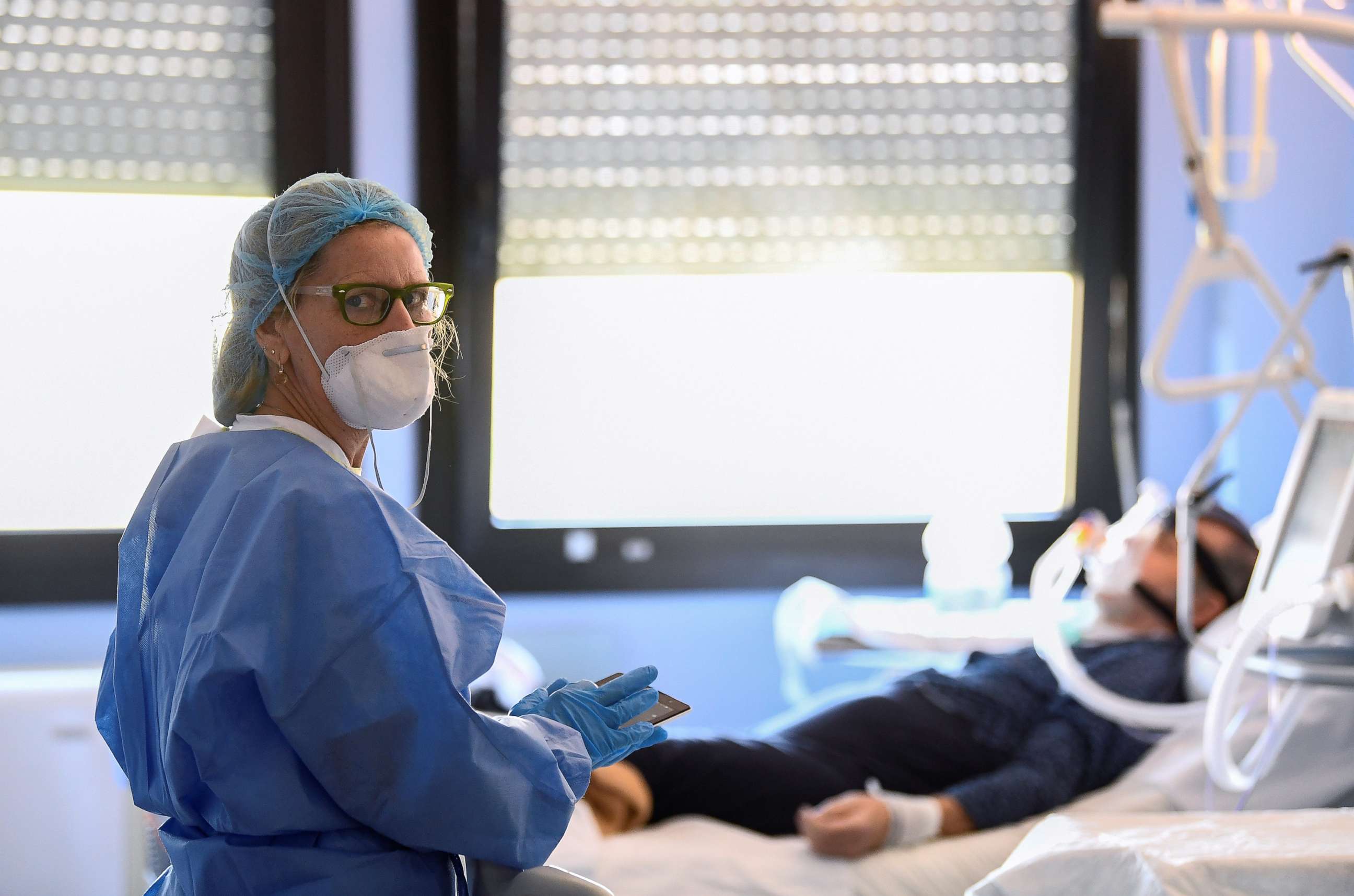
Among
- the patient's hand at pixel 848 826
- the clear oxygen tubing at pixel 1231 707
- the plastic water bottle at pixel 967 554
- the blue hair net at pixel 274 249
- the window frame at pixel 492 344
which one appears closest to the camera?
the blue hair net at pixel 274 249

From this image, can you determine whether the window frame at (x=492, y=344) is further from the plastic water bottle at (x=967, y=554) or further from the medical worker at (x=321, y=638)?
the medical worker at (x=321, y=638)

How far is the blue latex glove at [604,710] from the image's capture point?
1050mm

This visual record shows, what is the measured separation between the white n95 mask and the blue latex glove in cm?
27

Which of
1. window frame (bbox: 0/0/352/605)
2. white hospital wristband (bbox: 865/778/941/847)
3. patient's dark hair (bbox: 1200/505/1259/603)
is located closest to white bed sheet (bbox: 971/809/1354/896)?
white hospital wristband (bbox: 865/778/941/847)

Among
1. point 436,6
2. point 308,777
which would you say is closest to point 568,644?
point 436,6

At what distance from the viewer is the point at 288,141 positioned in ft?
8.26

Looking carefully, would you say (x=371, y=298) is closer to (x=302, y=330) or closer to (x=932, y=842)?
(x=302, y=330)

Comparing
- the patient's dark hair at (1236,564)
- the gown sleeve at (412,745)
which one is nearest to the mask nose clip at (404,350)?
the gown sleeve at (412,745)

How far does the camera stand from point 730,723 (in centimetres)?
279

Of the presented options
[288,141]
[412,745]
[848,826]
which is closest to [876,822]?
[848,826]

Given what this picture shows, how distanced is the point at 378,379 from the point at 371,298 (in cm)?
7

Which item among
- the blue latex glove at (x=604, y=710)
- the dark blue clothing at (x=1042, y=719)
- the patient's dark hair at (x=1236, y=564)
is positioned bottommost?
the dark blue clothing at (x=1042, y=719)

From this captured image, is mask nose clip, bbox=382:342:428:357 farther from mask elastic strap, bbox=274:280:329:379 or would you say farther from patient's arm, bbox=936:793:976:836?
patient's arm, bbox=936:793:976:836

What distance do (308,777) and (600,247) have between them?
1859 millimetres
